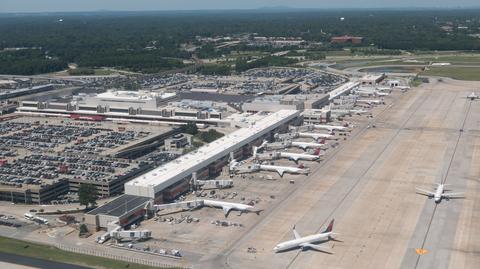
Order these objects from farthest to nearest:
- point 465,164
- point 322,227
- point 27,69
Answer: point 27,69, point 465,164, point 322,227

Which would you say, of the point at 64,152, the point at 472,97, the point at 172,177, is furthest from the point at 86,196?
the point at 472,97

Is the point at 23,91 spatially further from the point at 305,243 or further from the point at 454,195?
the point at 454,195

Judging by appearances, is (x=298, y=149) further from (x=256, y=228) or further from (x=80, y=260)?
(x=80, y=260)

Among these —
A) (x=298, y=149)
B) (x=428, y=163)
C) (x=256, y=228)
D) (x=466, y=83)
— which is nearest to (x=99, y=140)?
(x=298, y=149)

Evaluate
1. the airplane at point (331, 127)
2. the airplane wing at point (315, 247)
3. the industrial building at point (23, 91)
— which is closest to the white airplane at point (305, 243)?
the airplane wing at point (315, 247)

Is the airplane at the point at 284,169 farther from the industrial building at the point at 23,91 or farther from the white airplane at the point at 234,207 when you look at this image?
the industrial building at the point at 23,91

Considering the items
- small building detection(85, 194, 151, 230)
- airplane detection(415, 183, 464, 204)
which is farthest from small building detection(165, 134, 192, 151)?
airplane detection(415, 183, 464, 204)

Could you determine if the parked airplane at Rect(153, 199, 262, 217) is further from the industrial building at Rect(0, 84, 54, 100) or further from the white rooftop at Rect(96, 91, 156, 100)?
the industrial building at Rect(0, 84, 54, 100)

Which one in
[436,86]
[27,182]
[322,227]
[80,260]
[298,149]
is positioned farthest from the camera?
[436,86]
